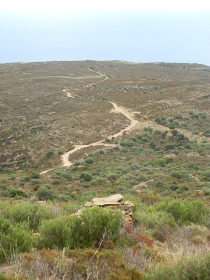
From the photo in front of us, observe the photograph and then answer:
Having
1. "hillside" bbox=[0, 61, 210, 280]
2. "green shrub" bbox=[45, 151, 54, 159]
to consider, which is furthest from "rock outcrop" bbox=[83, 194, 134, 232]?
"green shrub" bbox=[45, 151, 54, 159]

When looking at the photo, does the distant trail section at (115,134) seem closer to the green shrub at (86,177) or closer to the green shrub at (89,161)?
the green shrub at (89,161)

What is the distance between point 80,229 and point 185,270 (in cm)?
241

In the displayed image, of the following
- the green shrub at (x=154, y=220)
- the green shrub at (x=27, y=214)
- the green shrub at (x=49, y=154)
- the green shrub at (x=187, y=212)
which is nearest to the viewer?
the green shrub at (x=27, y=214)

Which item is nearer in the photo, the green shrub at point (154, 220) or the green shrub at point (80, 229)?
the green shrub at point (80, 229)

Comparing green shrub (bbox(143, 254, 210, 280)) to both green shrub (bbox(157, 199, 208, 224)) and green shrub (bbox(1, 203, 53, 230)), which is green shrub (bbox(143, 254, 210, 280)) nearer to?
green shrub (bbox(1, 203, 53, 230))

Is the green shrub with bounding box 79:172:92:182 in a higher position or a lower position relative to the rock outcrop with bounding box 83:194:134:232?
lower

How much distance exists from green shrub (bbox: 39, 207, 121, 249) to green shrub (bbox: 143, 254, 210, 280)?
1.38 m

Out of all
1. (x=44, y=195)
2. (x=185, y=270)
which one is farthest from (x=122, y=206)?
(x=44, y=195)

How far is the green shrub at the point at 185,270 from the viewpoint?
3.62 meters

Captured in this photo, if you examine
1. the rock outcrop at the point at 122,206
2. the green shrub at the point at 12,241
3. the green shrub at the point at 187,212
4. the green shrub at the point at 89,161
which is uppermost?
the green shrub at the point at 12,241

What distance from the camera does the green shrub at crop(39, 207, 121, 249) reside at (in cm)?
518

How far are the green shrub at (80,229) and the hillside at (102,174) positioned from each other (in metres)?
0.02

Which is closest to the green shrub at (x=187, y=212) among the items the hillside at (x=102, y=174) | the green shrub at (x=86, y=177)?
the hillside at (x=102, y=174)

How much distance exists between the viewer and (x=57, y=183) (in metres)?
21.5
